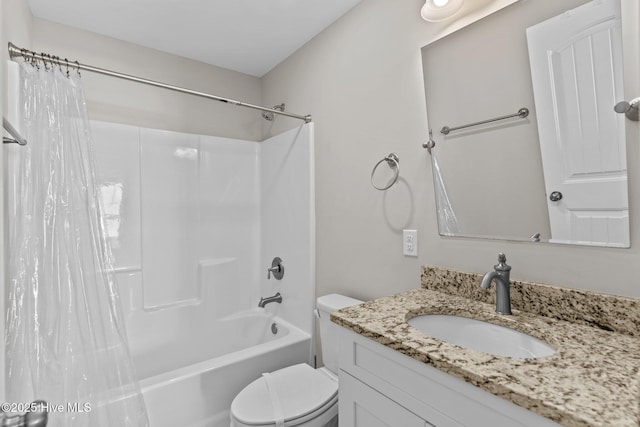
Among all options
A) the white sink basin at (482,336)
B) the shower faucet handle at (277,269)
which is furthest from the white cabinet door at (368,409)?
the shower faucet handle at (277,269)

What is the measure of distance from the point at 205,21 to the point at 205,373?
2072 mm

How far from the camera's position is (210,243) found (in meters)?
2.49

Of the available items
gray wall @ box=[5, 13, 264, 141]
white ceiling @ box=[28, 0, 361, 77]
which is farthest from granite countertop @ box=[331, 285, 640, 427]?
gray wall @ box=[5, 13, 264, 141]

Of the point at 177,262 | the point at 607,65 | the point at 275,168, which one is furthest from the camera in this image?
the point at 275,168

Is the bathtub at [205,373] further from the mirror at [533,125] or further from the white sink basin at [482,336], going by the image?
the mirror at [533,125]

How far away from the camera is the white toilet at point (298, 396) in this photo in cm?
132

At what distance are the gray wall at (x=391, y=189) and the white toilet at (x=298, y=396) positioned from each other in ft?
1.00

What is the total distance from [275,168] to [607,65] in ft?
6.55

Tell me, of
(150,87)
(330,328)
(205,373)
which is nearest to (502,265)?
(330,328)

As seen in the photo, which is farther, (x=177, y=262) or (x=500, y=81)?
(x=177, y=262)

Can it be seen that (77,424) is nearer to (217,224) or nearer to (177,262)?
(177,262)

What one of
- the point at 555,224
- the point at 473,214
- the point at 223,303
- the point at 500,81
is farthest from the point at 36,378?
the point at 500,81

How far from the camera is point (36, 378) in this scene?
3.53ft

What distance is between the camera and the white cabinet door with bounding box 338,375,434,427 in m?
0.87
